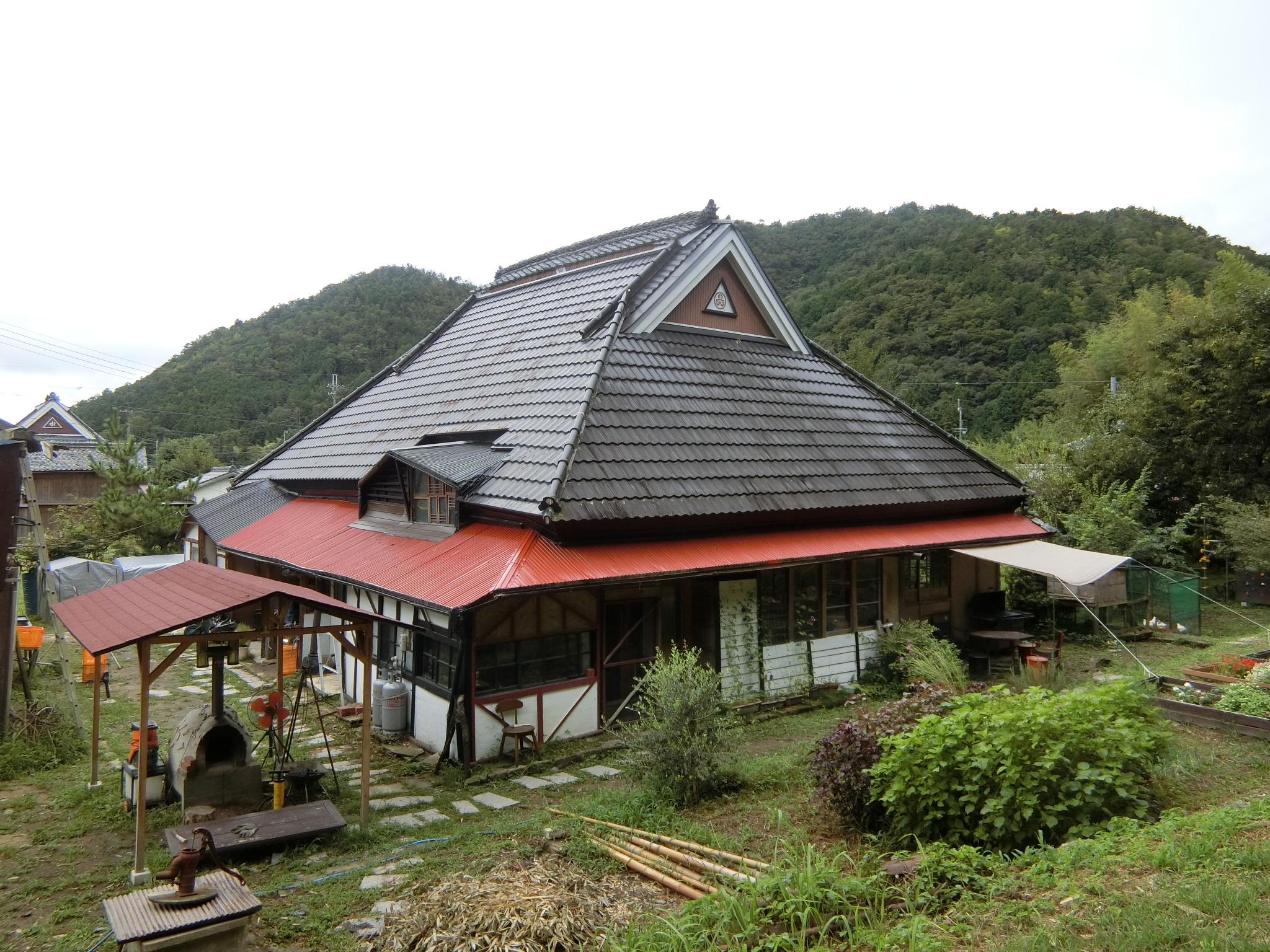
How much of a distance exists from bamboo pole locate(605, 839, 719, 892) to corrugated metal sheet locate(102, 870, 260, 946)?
8.71 ft

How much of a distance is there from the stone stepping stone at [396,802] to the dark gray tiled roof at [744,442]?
3.51 metres

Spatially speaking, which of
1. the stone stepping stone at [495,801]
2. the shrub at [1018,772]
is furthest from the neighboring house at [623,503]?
the shrub at [1018,772]

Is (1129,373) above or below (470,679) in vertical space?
above

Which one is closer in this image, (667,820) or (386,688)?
(667,820)

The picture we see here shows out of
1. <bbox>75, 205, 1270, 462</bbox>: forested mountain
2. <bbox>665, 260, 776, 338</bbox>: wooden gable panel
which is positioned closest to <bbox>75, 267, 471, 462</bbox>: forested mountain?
<bbox>75, 205, 1270, 462</bbox>: forested mountain

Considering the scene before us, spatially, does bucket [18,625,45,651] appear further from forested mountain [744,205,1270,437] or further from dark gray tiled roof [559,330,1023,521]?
forested mountain [744,205,1270,437]

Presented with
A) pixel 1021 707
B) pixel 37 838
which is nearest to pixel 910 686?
pixel 1021 707

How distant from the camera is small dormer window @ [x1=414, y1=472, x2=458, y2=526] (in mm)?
11688

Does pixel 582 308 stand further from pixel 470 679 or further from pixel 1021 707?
pixel 1021 707

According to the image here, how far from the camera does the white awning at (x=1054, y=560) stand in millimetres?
12375

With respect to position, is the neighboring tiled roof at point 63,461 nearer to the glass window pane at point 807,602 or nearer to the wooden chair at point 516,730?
the wooden chair at point 516,730

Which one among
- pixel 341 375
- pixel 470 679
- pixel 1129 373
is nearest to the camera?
pixel 470 679

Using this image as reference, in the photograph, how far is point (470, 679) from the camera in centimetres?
946

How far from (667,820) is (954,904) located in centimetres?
289
